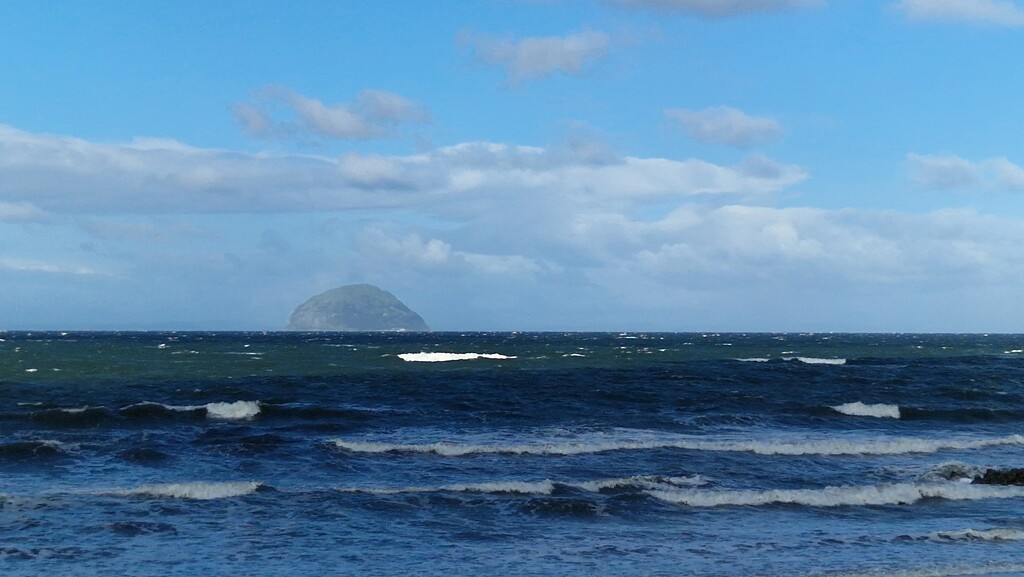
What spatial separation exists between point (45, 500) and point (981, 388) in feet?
166

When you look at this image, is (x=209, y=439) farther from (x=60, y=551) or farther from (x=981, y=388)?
(x=981, y=388)

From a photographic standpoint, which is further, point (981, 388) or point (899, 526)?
point (981, 388)

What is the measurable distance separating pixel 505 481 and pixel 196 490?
804 cm

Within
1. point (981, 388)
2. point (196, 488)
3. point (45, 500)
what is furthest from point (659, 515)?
point (981, 388)

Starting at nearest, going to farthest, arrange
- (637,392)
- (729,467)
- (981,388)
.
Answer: (729,467) < (637,392) < (981,388)

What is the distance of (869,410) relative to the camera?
42.1 meters

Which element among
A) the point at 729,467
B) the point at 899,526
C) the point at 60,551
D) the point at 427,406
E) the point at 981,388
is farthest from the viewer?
the point at 981,388

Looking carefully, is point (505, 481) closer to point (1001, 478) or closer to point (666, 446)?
point (666, 446)

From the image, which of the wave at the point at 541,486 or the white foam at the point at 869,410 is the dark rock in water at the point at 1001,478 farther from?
the white foam at the point at 869,410

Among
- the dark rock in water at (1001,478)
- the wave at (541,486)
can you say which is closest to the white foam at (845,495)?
the dark rock in water at (1001,478)

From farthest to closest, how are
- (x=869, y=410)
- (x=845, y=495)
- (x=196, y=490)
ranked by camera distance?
(x=869, y=410) → (x=845, y=495) → (x=196, y=490)

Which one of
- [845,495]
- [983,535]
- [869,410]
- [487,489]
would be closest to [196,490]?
[487,489]

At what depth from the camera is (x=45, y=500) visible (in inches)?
830

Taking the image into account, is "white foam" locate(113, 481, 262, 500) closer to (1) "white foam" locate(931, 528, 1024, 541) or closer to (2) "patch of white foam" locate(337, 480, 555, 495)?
(2) "patch of white foam" locate(337, 480, 555, 495)
